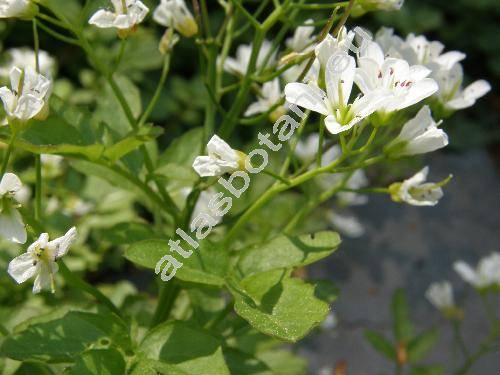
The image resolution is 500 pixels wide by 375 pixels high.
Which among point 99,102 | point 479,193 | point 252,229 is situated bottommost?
point 479,193

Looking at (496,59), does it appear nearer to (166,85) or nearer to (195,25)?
(166,85)

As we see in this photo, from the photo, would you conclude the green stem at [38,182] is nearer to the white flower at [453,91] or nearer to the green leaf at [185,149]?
the green leaf at [185,149]

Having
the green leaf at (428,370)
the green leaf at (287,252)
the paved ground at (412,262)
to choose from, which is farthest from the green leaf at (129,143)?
the paved ground at (412,262)

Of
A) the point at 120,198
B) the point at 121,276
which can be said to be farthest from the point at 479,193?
the point at 120,198

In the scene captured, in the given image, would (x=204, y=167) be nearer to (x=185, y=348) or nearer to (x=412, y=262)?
(x=185, y=348)

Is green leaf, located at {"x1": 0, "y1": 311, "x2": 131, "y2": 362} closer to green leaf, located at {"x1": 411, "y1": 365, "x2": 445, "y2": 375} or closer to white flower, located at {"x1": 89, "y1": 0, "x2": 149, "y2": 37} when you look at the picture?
white flower, located at {"x1": 89, "y1": 0, "x2": 149, "y2": 37}

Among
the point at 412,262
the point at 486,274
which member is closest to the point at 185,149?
the point at 486,274
